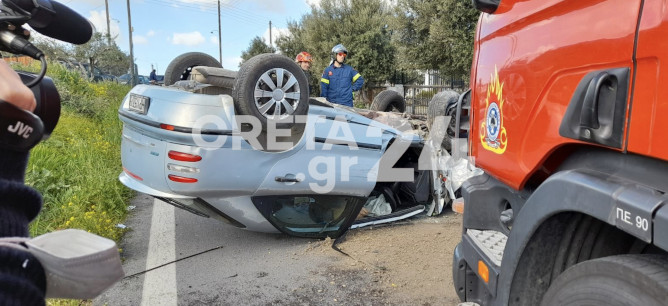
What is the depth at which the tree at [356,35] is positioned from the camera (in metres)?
21.8

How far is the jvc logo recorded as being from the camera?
0.92 metres

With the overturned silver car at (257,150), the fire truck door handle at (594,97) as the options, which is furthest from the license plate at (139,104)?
the fire truck door handle at (594,97)

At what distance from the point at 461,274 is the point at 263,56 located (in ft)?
7.34

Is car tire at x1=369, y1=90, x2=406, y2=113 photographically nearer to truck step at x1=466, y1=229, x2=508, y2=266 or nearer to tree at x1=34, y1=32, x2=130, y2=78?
truck step at x1=466, y1=229, x2=508, y2=266

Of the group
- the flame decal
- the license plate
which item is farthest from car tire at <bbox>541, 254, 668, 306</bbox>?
the license plate

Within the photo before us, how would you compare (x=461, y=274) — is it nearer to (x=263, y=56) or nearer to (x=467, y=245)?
(x=467, y=245)

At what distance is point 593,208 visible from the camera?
53.5 inches

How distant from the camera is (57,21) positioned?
4.07 feet

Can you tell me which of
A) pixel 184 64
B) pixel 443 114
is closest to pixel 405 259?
pixel 443 114

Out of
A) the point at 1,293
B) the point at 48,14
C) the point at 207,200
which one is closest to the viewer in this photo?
the point at 1,293

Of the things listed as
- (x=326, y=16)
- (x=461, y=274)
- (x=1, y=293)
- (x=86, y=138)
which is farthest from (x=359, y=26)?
(x=1, y=293)

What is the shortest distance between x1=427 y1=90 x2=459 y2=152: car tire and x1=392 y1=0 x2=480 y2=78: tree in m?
9.65

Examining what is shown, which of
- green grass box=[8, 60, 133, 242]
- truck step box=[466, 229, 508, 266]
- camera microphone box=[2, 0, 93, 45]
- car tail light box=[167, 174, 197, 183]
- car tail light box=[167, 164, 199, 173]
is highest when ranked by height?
camera microphone box=[2, 0, 93, 45]

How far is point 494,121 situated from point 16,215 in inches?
72.8
